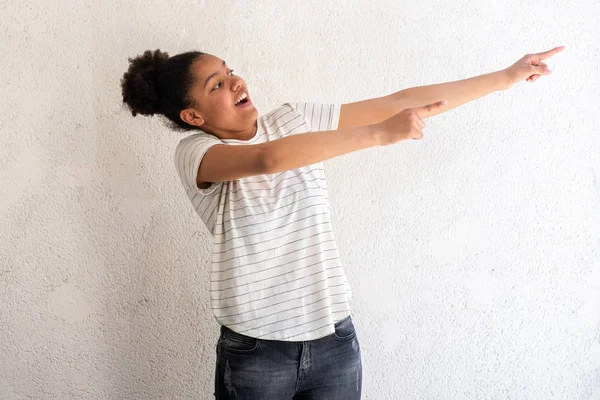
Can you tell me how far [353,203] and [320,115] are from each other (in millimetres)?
435

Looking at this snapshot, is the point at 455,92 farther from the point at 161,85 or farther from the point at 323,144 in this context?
the point at 161,85

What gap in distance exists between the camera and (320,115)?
1.71m

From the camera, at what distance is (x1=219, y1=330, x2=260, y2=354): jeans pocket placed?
61.0 inches

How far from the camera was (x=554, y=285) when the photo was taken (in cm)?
222

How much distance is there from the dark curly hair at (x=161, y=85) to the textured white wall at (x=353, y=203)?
0.92 feet

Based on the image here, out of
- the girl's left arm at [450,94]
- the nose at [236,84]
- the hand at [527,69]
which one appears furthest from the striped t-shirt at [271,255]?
the hand at [527,69]

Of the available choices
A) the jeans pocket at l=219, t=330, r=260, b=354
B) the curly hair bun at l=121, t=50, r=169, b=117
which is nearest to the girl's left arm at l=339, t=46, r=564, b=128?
the curly hair bun at l=121, t=50, r=169, b=117

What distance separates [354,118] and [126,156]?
0.63 m

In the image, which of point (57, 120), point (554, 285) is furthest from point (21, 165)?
point (554, 285)

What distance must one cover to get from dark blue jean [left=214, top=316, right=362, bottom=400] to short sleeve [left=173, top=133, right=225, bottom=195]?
0.32 m

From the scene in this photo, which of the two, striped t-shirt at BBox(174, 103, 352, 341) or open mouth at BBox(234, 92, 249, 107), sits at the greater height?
open mouth at BBox(234, 92, 249, 107)

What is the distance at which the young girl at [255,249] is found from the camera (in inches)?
60.9

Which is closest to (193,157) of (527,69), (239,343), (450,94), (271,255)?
(271,255)

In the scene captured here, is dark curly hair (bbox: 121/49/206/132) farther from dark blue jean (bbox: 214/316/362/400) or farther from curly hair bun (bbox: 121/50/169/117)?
dark blue jean (bbox: 214/316/362/400)
